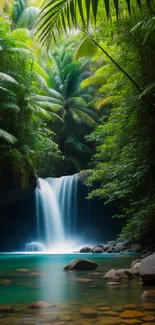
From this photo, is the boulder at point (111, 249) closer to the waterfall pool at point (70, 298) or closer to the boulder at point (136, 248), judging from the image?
the boulder at point (136, 248)

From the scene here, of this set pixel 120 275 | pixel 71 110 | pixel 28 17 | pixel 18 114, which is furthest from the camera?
pixel 71 110

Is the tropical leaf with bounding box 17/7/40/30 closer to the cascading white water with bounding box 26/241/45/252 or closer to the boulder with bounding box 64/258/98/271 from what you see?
the cascading white water with bounding box 26/241/45/252

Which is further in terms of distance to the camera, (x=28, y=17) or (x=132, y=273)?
(x=28, y=17)

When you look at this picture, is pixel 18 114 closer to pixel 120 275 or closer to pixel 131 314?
pixel 120 275

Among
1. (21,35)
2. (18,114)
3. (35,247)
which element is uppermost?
(21,35)

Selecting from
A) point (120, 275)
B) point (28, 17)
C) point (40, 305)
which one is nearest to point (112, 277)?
point (120, 275)

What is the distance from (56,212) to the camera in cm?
1711

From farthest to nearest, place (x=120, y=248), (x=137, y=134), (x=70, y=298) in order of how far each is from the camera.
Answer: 1. (x=120, y=248)
2. (x=137, y=134)
3. (x=70, y=298)

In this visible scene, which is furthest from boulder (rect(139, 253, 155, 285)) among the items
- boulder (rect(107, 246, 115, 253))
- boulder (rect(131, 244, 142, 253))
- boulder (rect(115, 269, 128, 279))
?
boulder (rect(107, 246, 115, 253))

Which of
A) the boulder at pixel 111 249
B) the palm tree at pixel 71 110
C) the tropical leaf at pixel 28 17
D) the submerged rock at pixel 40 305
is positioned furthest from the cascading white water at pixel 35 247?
the tropical leaf at pixel 28 17

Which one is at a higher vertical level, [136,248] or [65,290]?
[136,248]

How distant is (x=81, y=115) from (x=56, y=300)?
21438 mm

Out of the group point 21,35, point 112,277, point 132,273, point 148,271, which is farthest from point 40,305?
point 21,35

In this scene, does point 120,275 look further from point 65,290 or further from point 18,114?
point 18,114
